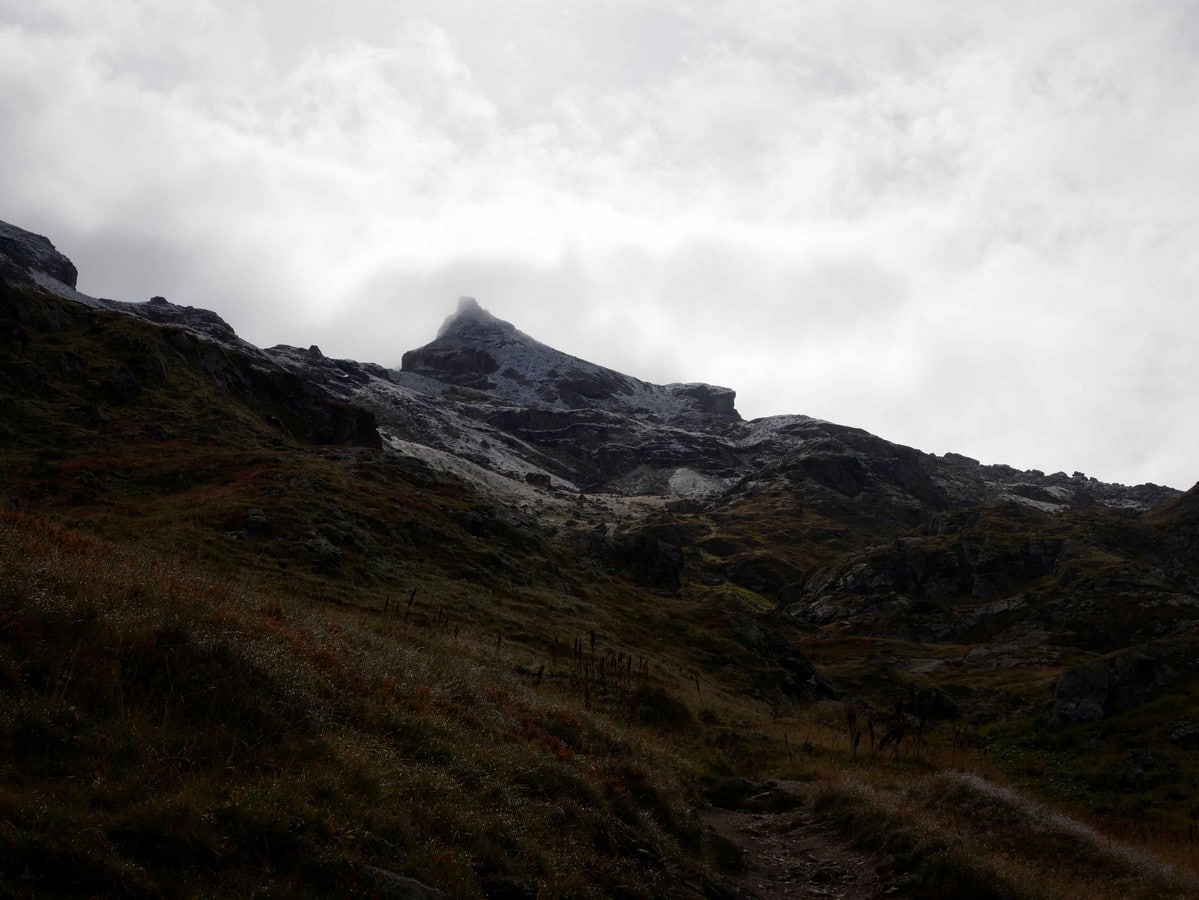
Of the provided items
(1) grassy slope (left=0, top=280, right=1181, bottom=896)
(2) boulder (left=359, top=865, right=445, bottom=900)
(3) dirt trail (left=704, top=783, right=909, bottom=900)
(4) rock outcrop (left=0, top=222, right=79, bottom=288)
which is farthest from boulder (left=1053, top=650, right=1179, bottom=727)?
(4) rock outcrop (left=0, top=222, right=79, bottom=288)

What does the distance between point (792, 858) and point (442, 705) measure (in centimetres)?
908

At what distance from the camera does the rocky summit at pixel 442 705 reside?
27.6 feet

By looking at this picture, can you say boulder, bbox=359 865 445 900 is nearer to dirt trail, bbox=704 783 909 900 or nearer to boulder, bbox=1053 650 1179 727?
dirt trail, bbox=704 783 909 900

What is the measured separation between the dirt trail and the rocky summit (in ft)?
0.34

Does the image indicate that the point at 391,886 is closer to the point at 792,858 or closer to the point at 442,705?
the point at 442,705

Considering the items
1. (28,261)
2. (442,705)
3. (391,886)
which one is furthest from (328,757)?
(28,261)

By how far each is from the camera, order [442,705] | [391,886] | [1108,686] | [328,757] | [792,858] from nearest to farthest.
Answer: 1. [391,886]
2. [328,757]
3. [442,705]
4. [792,858]
5. [1108,686]

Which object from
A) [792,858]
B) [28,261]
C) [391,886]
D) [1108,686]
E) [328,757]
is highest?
[28,261]

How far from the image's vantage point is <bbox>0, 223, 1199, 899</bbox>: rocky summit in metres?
8.40

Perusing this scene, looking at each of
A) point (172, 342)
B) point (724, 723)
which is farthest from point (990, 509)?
point (172, 342)

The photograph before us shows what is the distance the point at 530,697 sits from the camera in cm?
1938

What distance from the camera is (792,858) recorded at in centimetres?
1645

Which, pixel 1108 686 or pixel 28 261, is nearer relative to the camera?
pixel 1108 686

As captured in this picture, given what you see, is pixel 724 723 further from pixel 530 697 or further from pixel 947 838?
pixel 947 838
